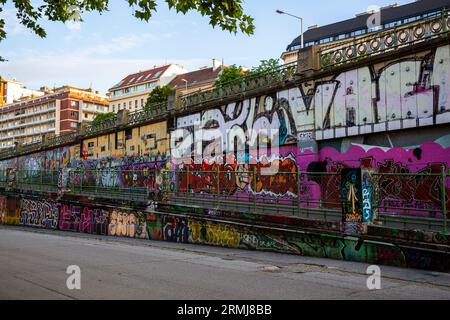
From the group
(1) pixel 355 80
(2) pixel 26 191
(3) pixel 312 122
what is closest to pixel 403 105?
(1) pixel 355 80

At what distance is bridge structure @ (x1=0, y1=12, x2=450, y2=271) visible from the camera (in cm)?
1105

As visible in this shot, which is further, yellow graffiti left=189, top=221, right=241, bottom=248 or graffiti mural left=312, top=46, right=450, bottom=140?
yellow graffiti left=189, top=221, right=241, bottom=248

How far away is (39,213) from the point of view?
87.6 ft

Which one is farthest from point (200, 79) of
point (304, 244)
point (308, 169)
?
point (304, 244)

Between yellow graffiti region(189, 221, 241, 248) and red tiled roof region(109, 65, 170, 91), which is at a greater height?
red tiled roof region(109, 65, 170, 91)

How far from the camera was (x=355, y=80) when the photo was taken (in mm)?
16875

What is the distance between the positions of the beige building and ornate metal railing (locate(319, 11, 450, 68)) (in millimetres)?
75481

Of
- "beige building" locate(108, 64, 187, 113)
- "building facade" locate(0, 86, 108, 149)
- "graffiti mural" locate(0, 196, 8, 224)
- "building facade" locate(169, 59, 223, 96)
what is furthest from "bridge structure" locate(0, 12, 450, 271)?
"building facade" locate(0, 86, 108, 149)

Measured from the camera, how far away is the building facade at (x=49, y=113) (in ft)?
347

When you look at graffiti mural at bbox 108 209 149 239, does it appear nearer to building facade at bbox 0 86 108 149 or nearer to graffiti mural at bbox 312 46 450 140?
graffiti mural at bbox 312 46 450 140

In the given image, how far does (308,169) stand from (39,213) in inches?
673

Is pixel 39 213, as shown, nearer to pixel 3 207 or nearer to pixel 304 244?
pixel 3 207

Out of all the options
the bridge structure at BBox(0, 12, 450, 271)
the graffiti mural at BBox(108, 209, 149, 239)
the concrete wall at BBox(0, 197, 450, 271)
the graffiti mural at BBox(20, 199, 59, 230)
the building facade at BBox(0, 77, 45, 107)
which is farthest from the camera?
the building facade at BBox(0, 77, 45, 107)
